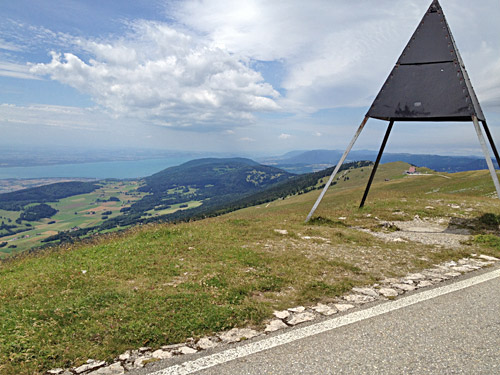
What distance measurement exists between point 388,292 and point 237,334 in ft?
12.2

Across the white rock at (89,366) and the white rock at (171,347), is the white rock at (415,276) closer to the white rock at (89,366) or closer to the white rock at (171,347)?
the white rock at (171,347)

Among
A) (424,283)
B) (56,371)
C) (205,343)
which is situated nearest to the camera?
(56,371)

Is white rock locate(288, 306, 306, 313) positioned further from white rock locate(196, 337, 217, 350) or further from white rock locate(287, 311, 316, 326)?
white rock locate(196, 337, 217, 350)

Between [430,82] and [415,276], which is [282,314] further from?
[430,82]

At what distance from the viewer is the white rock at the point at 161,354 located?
4.46m

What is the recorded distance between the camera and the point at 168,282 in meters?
7.08

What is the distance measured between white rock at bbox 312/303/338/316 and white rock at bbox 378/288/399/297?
1.46 m

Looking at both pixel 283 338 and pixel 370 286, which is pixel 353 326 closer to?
pixel 283 338

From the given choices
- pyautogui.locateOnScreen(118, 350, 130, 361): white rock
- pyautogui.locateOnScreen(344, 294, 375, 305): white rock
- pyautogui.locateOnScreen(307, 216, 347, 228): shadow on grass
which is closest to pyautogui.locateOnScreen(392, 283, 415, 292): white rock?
pyautogui.locateOnScreen(344, 294, 375, 305): white rock

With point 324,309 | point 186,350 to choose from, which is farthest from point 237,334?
point 324,309

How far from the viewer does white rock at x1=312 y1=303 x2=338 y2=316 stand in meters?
5.73

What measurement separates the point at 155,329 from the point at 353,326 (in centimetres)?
340

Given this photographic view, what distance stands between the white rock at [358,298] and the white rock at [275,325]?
1.76 metres

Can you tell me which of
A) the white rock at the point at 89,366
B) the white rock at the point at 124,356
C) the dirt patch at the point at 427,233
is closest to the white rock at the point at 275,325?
the white rock at the point at 124,356
